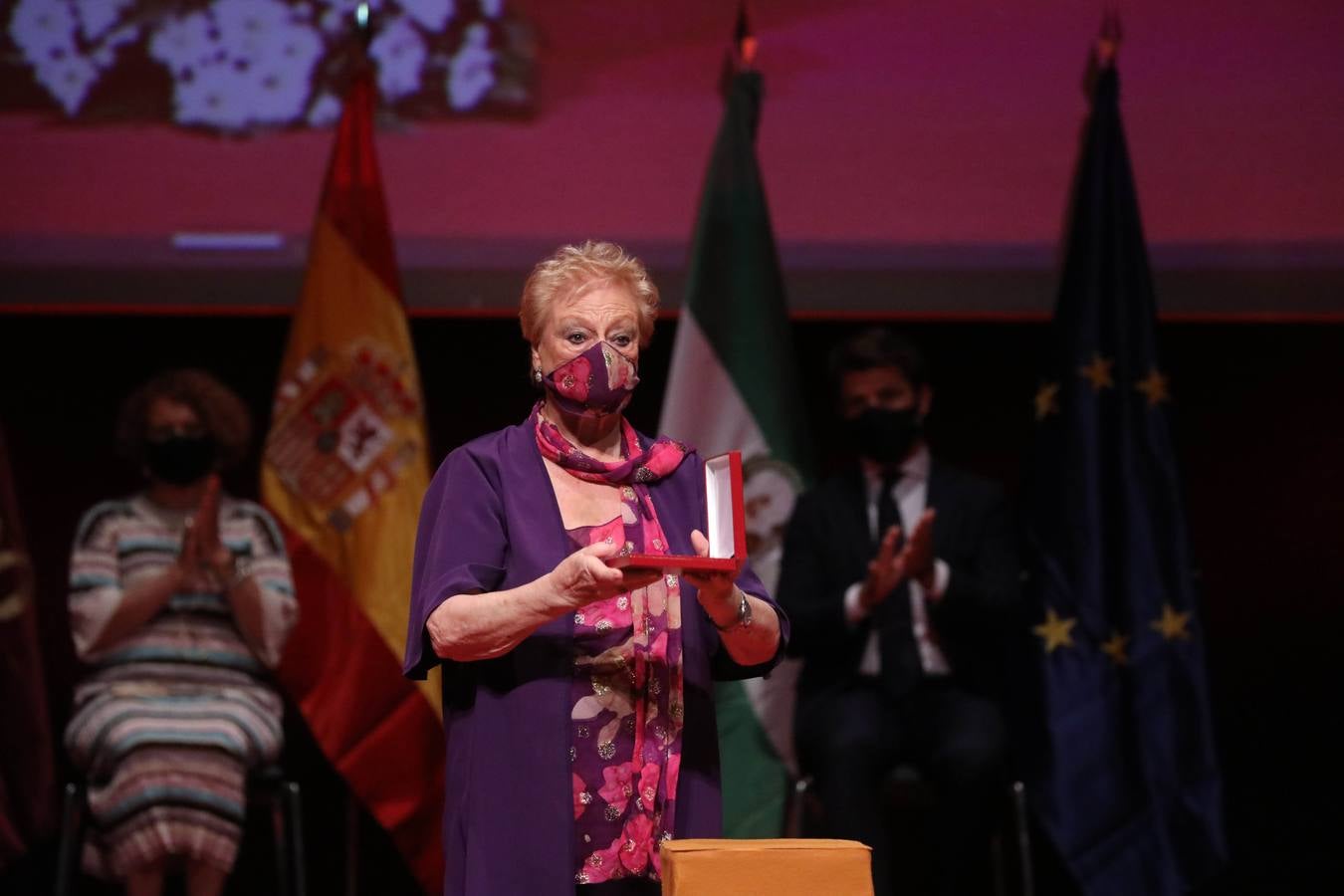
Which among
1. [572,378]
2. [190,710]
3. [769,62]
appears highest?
[769,62]

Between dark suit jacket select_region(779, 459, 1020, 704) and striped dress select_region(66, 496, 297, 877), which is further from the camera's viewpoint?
dark suit jacket select_region(779, 459, 1020, 704)

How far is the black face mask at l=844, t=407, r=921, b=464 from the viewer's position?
3.85 metres

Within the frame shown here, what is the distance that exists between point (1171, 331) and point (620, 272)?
8.96 ft

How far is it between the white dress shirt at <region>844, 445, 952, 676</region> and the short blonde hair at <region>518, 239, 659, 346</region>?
1.55m

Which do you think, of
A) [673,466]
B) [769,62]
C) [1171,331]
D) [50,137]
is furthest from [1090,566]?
[50,137]

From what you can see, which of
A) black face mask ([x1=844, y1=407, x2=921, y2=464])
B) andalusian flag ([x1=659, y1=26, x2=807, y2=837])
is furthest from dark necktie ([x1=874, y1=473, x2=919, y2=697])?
andalusian flag ([x1=659, y1=26, x2=807, y2=837])

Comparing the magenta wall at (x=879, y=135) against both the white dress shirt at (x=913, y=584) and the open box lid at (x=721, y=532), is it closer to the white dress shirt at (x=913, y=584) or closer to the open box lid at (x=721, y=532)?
the white dress shirt at (x=913, y=584)

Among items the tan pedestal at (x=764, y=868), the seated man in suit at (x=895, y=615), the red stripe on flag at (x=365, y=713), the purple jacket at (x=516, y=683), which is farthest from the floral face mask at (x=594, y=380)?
the red stripe on flag at (x=365, y=713)

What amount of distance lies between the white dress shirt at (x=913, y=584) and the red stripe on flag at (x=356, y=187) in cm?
145

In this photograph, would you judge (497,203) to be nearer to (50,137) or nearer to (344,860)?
(50,137)

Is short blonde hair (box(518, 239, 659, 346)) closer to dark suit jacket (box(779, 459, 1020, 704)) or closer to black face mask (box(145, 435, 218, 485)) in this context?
dark suit jacket (box(779, 459, 1020, 704))

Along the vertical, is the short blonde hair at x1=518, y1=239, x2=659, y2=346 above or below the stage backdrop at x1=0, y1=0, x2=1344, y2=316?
below

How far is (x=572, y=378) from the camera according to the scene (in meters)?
2.15

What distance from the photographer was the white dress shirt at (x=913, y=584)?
364 centimetres
